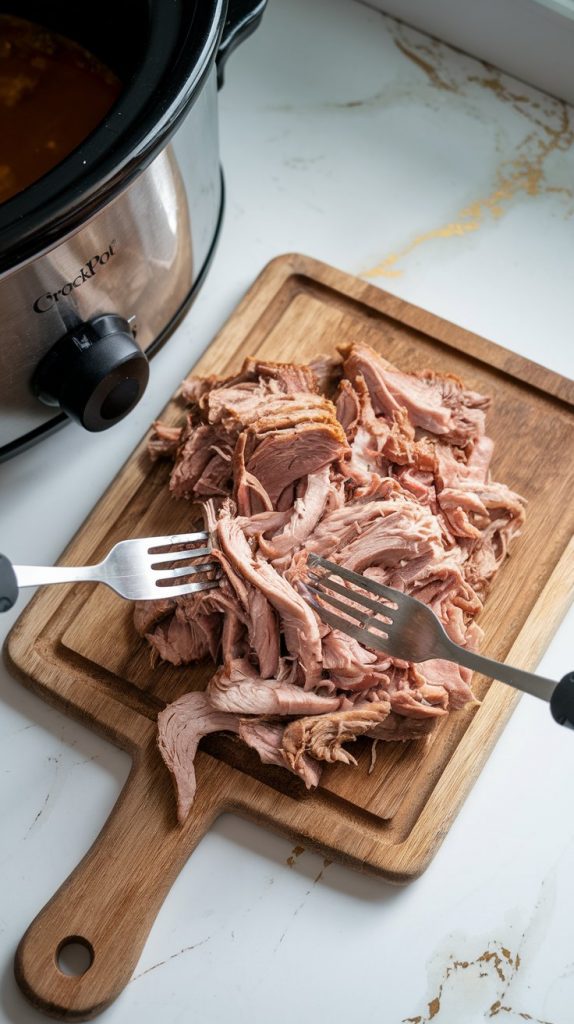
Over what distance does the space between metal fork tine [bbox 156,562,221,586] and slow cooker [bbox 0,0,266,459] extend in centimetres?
27

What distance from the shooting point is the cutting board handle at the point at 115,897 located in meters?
1.51

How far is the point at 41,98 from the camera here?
1.58m

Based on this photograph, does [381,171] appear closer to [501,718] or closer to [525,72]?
[525,72]

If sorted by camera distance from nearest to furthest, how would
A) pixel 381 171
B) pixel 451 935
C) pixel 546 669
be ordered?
pixel 451 935 → pixel 546 669 → pixel 381 171

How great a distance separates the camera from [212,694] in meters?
1.59

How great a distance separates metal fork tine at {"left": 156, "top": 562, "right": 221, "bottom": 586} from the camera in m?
1.58

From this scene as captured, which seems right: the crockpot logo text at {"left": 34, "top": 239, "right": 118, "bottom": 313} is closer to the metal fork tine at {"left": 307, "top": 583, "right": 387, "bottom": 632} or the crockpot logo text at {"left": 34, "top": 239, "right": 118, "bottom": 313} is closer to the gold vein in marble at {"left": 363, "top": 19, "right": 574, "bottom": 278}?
the metal fork tine at {"left": 307, "top": 583, "right": 387, "bottom": 632}

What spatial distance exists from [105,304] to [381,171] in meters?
0.87

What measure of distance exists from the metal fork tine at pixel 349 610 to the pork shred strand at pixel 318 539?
0.03 m

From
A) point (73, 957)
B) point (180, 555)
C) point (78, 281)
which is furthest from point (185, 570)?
point (73, 957)

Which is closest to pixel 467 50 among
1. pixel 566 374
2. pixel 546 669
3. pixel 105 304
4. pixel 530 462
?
pixel 566 374

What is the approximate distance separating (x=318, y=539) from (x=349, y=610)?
0.47 feet

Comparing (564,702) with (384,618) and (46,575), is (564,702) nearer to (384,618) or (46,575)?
(384,618)

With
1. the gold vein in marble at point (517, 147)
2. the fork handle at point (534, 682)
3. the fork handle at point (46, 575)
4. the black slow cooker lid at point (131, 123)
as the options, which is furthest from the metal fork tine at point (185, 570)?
the gold vein in marble at point (517, 147)
